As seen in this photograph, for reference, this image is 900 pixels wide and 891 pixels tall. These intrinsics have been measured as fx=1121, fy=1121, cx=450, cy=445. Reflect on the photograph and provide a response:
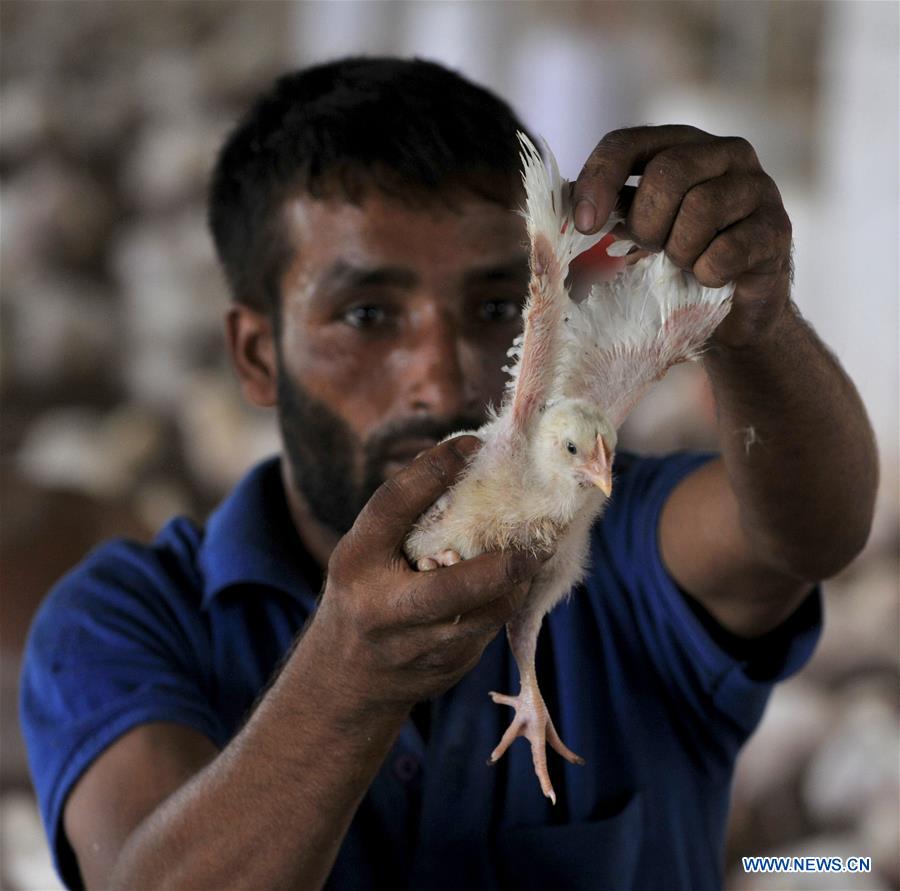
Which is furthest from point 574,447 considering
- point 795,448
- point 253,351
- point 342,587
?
point 253,351

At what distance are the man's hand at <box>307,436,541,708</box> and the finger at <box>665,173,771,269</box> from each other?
0.14 m

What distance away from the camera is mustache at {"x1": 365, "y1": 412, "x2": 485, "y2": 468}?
77 centimetres

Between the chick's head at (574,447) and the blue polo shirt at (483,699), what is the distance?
357mm

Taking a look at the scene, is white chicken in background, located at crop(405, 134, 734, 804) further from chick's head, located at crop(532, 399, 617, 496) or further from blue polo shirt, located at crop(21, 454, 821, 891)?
blue polo shirt, located at crop(21, 454, 821, 891)

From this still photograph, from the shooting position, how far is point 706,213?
56cm

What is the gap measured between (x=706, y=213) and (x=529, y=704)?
0.28 meters

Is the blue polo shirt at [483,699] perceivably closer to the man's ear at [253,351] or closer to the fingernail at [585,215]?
the man's ear at [253,351]

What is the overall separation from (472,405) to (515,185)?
20cm

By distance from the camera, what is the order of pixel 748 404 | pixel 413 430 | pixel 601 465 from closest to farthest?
pixel 601 465 → pixel 748 404 → pixel 413 430

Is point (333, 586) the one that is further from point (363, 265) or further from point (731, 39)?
point (731, 39)

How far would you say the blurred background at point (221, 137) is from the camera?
1797 millimetres

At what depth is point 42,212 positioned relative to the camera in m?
1.92

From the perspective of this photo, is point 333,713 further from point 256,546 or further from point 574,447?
point 256,546

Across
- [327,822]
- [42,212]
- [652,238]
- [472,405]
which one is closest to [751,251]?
[652,238]
